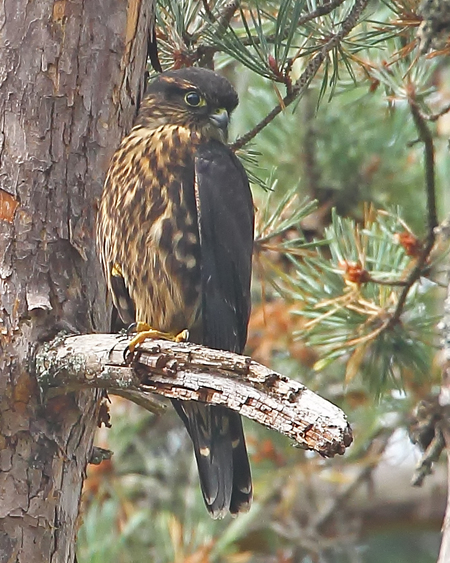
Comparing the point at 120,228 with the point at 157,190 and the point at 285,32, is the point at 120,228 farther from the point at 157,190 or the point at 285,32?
the point at 285,32

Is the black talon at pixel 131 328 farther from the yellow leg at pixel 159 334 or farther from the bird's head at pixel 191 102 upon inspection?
the bird's head at pixel 191 102

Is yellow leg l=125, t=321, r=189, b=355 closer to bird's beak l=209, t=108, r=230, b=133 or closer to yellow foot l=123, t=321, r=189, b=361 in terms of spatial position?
yellow foot l=123, t=321, r=189, b=361

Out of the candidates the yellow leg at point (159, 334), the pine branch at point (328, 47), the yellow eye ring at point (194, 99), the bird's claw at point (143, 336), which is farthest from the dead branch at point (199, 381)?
the yellow eye ring at point (194, 99)

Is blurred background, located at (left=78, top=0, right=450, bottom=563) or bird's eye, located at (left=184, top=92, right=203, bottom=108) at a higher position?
bird's eye, located at (left=184, top=92, right=203, bottom=108)

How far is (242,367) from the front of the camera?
5.63 ft

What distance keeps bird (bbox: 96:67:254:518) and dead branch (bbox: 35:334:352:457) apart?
1.34 ft

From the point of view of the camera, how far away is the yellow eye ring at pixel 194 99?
279 cm

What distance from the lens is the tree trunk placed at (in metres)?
2.18

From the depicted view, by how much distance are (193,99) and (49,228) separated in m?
0.73

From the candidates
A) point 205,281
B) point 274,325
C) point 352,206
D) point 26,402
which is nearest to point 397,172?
point 352,206

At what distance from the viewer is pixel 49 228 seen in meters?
2.29

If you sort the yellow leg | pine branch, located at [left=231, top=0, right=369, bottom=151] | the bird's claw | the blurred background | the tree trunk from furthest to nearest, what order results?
1. the blurred background
2. pine branch, located at [left=231, top=0, right=369, bottom=151]
3. the yellow leg
4. the tree trunk
5. the bird's claw

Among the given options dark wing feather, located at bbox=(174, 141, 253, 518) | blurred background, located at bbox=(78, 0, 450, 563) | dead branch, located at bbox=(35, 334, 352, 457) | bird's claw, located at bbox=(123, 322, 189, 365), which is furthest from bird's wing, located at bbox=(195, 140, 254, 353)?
dead branch, located at bbox=(35, 334, 352, 457)

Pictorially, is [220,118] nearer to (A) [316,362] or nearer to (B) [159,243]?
(B) [159,243]
